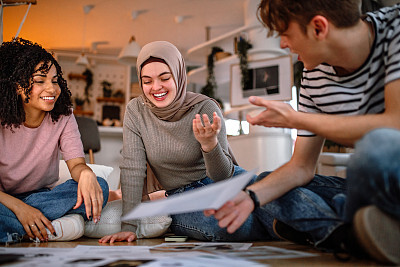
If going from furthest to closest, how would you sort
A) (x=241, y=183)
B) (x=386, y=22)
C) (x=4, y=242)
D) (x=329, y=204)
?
1. (x=4, y=242)
2. (x=329, y=204)
3. (x=386, y=22)
4. (x=241, y=183)

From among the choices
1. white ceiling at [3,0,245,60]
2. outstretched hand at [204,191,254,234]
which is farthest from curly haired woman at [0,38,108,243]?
white ceiling at [3,0,245,60]

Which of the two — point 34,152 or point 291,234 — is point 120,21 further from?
point 291,234

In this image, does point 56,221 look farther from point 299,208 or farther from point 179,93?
point 299,208

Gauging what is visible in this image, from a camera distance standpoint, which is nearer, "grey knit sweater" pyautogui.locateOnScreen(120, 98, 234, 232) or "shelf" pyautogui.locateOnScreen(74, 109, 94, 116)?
"grey knit sweater" pyautogui.locateOnScreen(120, 98, 234, 232)

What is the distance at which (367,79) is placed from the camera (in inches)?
39.3

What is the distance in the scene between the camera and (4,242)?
137 centimetres

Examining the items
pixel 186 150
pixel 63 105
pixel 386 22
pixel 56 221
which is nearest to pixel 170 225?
pixel 186 150

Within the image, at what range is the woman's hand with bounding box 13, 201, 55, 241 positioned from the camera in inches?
54.9

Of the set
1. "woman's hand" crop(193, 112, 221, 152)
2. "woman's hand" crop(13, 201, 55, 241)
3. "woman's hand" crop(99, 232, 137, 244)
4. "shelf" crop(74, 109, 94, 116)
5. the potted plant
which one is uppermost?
the potted plant

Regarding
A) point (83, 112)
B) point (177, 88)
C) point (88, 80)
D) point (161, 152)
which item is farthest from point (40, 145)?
point (88, 80)

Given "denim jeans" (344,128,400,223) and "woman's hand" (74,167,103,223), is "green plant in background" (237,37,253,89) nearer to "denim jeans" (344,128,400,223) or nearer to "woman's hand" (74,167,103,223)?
"woman's hand" (74,167,103,223)

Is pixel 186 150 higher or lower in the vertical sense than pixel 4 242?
higher

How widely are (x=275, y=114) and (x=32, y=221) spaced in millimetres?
1005

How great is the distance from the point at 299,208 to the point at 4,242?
1.03 meters
